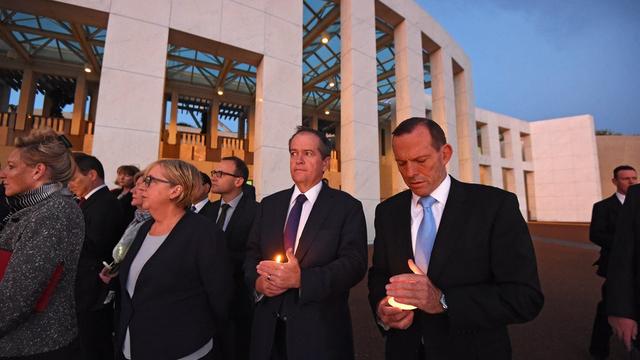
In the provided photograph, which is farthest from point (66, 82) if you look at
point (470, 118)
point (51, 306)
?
point (470, 118)

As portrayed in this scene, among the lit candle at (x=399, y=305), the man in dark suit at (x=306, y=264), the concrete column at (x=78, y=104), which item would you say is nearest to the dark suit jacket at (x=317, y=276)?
the man in dark suit at (x=306, y=264)

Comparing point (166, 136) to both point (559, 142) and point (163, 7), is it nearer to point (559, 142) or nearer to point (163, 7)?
point (163, 7)

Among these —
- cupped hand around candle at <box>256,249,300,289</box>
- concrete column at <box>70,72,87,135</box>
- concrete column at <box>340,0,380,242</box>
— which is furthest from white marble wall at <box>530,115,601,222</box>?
concrete column at <box>70,72,87,135</box>

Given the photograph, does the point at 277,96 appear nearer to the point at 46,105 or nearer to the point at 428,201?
the point at 428,201

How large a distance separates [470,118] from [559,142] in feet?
64.0

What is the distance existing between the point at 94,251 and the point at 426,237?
9.62 feet

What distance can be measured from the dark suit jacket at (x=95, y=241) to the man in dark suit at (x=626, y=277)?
376cm

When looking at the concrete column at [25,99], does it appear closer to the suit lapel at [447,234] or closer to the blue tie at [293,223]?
the blue tie at [293,223]

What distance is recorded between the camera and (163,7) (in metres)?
7.14

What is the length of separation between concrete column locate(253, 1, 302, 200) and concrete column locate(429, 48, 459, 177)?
26.0 feet

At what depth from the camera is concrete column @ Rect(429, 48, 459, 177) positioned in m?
13.5

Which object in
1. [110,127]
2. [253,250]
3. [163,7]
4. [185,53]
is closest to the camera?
[253,250]

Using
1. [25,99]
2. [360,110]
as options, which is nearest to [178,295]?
[360,110]

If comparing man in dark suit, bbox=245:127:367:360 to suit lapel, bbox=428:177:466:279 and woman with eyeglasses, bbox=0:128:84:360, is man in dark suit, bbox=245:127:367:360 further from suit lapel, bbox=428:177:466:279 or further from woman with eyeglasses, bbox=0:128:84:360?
woman with eyeglasses, bbox=0:128:84:360
